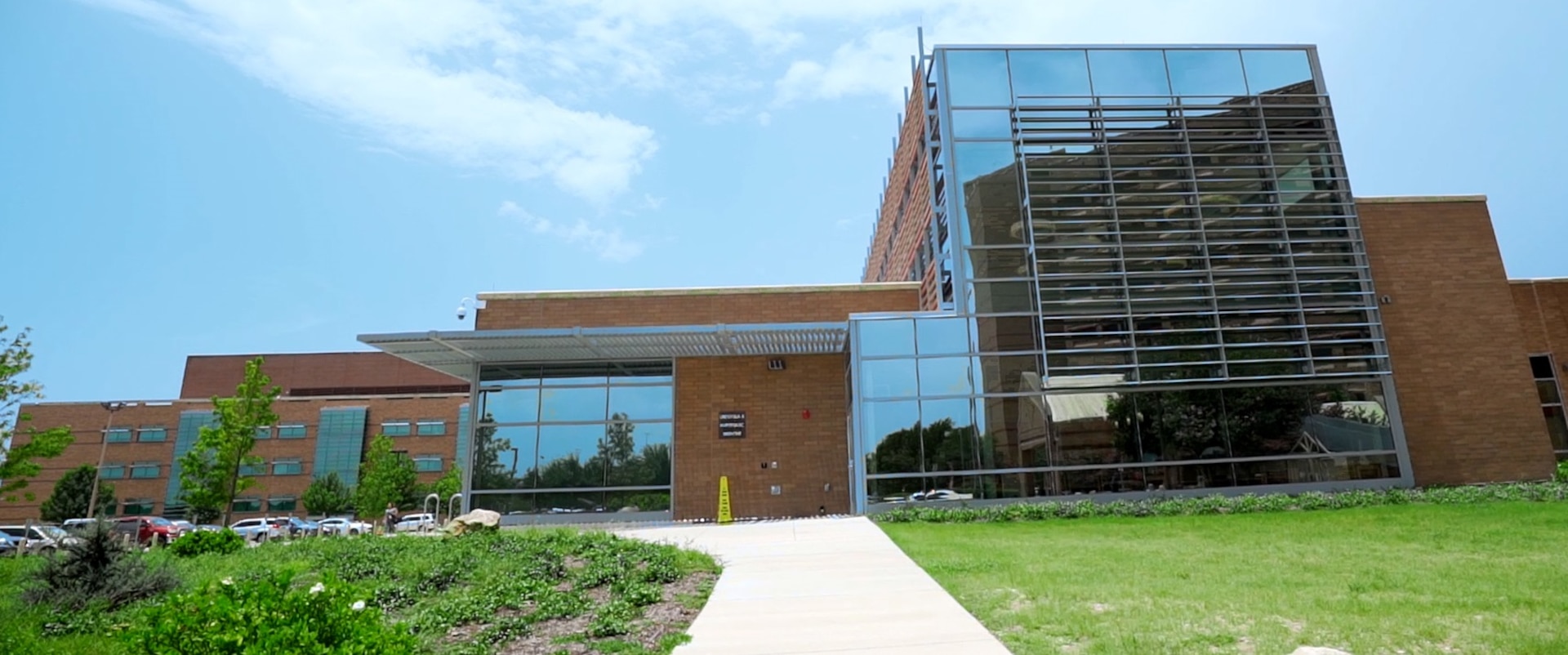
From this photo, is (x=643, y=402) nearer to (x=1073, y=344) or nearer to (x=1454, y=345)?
(x=1073, y=344)

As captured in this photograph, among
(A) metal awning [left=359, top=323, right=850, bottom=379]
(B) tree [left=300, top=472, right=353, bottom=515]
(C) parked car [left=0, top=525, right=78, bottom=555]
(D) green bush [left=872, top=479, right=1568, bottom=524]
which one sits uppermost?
(A) metal awning [left=359, top=323, right=850, bottom=379]

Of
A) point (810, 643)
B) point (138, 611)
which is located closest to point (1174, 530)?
point (810, 643)

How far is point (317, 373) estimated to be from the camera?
A: 7275 cm

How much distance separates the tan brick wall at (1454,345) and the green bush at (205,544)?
2595 centimetres

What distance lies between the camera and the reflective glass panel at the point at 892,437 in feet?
57.2

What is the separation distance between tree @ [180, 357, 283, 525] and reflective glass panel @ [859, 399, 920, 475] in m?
27.7

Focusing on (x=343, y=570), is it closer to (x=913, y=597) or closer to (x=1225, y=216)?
(x=913, y=597)

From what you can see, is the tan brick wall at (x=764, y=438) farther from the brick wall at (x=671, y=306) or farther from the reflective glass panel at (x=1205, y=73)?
Answer: the reflective glass panel at (x=1205, y=73)

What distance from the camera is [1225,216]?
61.9 feet

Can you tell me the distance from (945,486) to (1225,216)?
9.57m

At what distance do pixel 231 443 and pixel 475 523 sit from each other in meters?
24.5

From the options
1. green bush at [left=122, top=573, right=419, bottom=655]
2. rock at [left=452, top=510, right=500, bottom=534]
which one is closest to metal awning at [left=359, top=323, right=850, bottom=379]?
rock at [left=452, top=510, right=500, bottom=534]

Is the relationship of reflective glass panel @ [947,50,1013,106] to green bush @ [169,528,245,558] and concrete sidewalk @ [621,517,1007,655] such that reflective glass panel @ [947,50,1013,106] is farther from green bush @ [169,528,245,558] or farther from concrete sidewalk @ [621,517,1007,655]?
green bush @ [169,528,245,558]

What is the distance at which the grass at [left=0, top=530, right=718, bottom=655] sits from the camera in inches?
253
